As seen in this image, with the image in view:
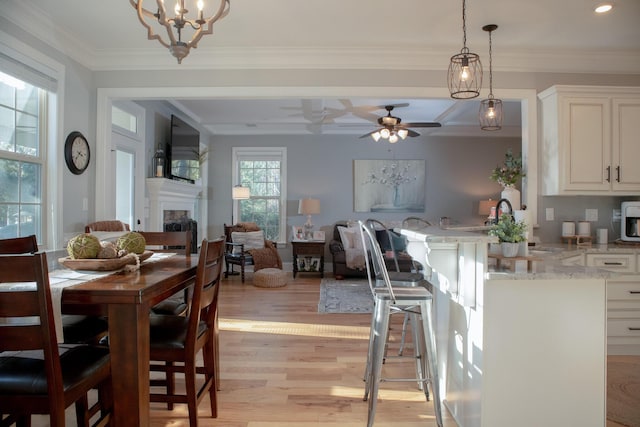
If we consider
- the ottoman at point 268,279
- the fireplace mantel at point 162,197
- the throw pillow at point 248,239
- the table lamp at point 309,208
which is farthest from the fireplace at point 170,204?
the table lamp at point 309,208

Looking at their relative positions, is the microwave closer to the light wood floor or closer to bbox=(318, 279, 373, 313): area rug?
the light wood floor

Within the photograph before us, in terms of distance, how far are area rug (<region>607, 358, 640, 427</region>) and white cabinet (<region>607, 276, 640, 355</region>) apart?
14cm

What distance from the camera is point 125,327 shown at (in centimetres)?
155

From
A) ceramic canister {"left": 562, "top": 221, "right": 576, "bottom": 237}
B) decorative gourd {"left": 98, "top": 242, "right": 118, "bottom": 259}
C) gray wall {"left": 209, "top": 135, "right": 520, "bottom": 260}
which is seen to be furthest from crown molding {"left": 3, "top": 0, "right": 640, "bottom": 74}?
gray wall {"left": 209, "top": 135, "right": 520, "bottom": 260}

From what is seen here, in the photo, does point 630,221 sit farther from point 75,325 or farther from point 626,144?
point 75,325

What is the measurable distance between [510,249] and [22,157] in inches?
136

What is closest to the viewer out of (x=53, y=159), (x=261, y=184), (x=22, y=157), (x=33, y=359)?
(x=33, y=359)

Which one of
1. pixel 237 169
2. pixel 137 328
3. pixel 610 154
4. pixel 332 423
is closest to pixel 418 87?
pixel 610 154

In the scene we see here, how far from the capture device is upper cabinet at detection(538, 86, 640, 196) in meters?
3.47

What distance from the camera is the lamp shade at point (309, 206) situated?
7.14m

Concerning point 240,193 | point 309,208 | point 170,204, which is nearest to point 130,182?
point 170,204

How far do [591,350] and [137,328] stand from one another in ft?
6.35

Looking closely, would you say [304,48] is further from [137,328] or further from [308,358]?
[137,328]

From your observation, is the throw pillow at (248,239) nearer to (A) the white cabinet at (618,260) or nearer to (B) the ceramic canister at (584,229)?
(B) the ceramic canister at (584,229)
